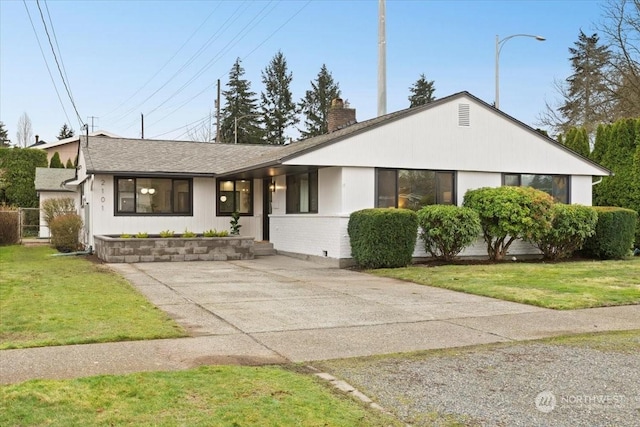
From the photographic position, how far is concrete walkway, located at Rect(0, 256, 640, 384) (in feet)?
18.4

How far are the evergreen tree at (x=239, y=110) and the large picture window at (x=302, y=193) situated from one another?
123 ft

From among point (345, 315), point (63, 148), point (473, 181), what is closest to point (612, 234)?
point (473, 181)

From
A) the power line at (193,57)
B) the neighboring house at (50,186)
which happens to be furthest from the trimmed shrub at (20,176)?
the power line at (193,57)

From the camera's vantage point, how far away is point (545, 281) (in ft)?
38.0

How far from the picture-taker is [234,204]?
826 inches

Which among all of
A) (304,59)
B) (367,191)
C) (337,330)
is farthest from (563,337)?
(304,59)

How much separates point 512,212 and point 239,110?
4459 centimetres

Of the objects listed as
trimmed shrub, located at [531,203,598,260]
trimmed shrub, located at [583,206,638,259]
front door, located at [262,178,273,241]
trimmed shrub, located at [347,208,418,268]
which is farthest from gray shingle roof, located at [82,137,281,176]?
trimmed shrub, located at [583,206,638,259]

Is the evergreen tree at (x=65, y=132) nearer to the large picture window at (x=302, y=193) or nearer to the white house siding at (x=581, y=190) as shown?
the large picture window at (x=302, y=193)

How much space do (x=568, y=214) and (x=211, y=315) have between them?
11.4 m

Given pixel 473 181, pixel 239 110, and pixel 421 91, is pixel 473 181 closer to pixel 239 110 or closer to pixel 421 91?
pixel 239 110

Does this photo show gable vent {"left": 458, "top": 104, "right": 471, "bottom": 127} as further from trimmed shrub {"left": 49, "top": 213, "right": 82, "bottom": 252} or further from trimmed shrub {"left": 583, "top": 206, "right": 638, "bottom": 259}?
trimmed shrub {"left": 49, "top": 213, "right": 82, "bottom": 252}

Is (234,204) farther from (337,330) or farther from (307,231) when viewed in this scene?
(337,330)

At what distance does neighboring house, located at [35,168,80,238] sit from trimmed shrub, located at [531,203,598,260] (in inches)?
878
